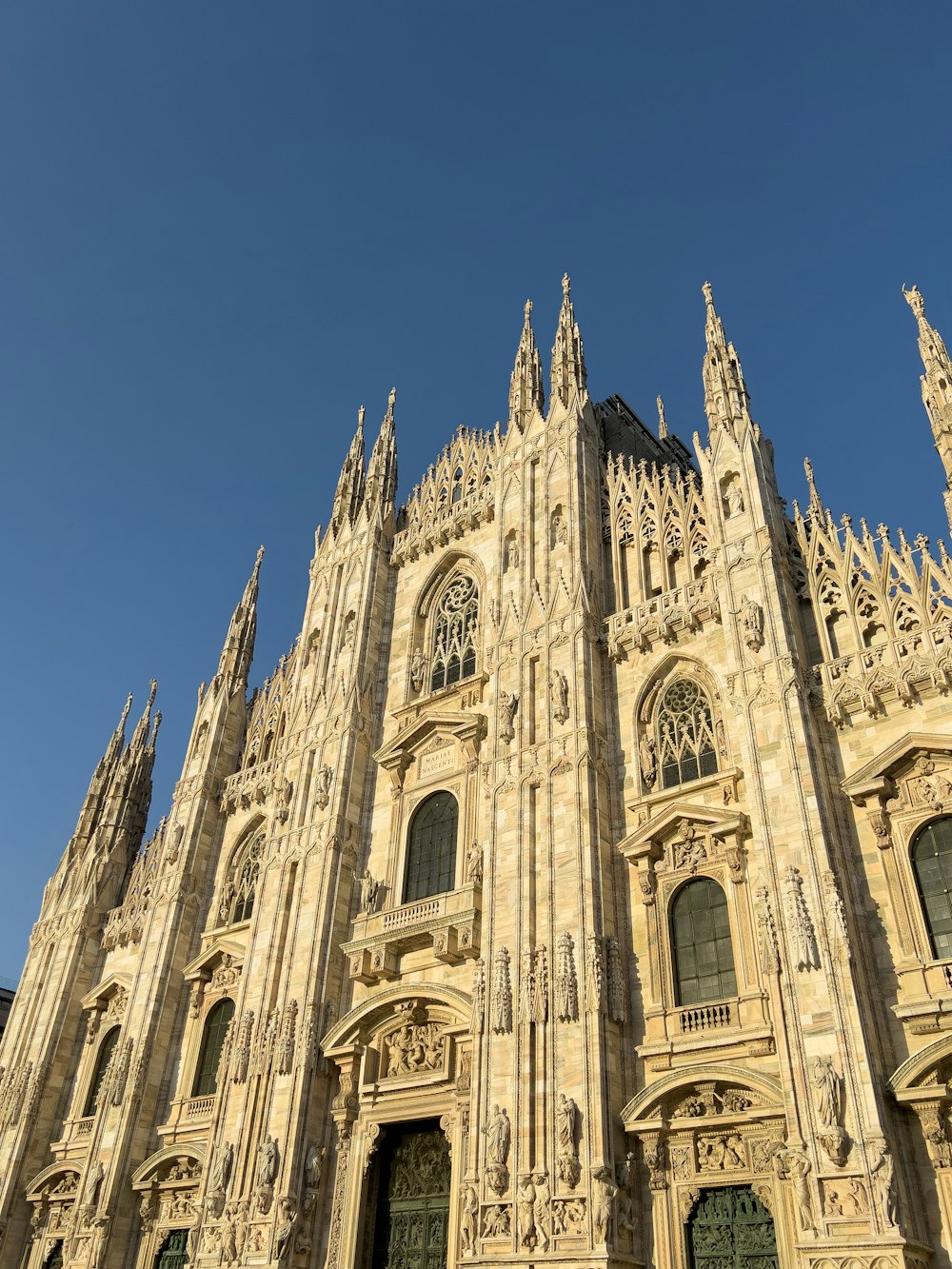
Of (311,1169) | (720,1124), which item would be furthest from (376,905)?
(720,1124)

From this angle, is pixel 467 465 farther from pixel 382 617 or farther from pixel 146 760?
pixel 146 760

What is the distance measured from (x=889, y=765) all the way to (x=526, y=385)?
15723 millimetres

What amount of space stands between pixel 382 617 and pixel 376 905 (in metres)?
8.92

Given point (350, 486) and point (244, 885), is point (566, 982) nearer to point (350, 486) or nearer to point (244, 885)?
point (244, 885)

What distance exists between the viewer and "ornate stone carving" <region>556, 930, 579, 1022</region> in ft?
57.1

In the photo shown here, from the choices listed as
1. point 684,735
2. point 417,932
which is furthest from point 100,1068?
point 684,735

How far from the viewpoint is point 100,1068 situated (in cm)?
2781

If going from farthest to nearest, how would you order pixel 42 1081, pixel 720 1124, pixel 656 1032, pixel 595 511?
pixel 42 1081 < pixel 595 511 < pixel 656 1032 < pixel 720 1124

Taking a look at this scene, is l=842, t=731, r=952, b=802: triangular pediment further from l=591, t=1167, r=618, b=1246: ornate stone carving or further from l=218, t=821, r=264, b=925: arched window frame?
l=218, t=821, r=264, b=925: arched window frame

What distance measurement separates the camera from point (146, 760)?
34719mm

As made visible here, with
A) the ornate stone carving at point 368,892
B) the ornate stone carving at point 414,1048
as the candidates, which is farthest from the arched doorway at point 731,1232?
the ornate stone carving at point 368,892

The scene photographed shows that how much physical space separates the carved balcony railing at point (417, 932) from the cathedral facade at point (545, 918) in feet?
0.32

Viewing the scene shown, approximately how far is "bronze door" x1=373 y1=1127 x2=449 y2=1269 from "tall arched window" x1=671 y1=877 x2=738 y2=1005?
5957 mm

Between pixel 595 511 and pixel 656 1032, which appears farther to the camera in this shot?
pixel 595 511
